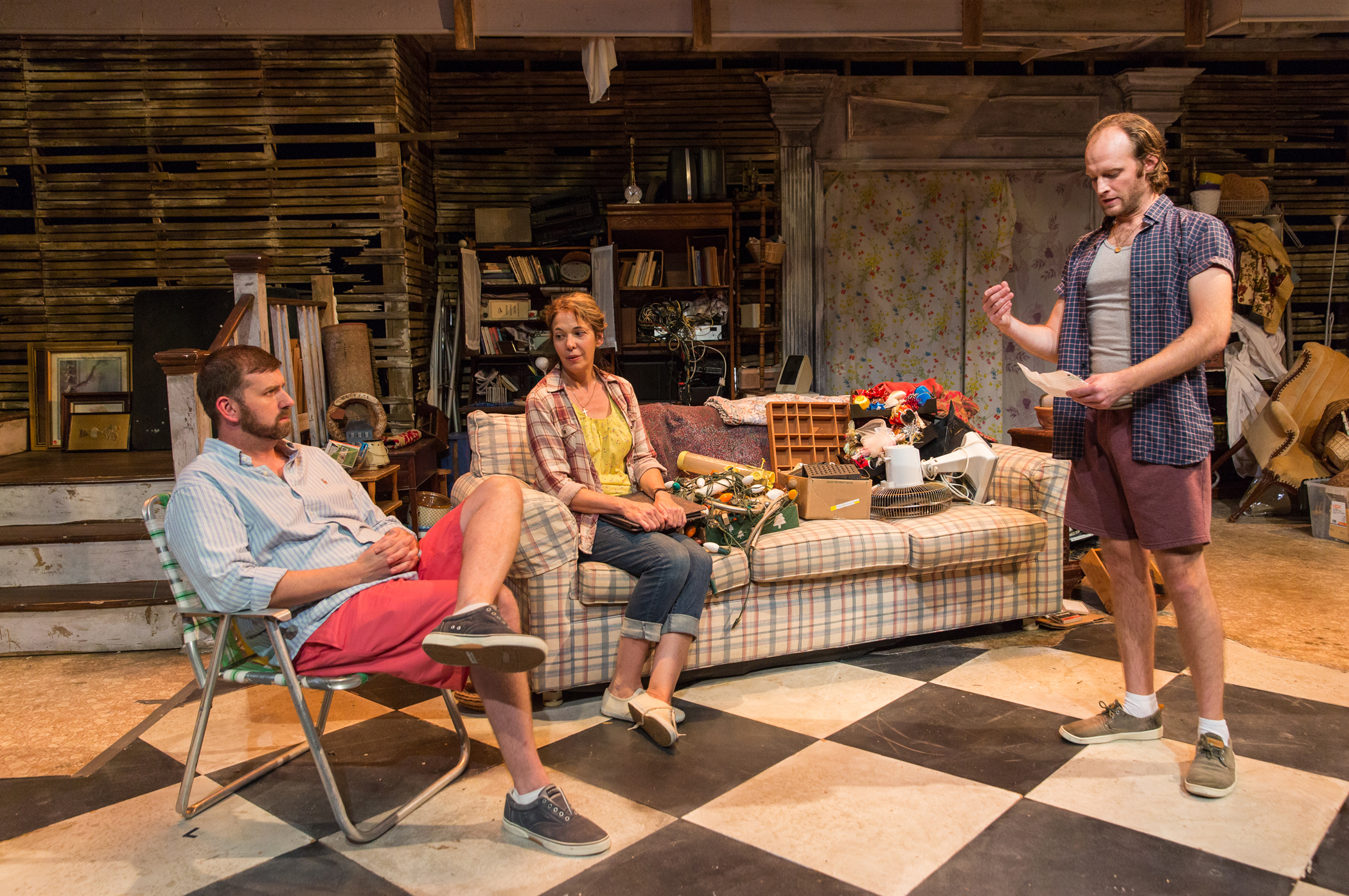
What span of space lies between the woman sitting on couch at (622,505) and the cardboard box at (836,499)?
64cm

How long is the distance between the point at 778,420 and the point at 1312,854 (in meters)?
2.39

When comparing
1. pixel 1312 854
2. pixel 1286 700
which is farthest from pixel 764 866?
pixel 1286 700

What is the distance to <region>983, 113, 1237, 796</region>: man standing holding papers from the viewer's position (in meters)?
2.20

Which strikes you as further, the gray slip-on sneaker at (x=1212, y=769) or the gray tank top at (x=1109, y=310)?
the gray tank top at (x=1109, y=310)

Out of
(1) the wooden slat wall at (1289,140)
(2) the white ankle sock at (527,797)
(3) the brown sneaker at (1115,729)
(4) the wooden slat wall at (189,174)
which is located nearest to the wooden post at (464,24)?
(4) the wooden slat wall at (189,174)

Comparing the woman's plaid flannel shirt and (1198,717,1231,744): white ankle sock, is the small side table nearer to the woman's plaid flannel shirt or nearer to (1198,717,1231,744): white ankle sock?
the woman's plaid flannel shirt

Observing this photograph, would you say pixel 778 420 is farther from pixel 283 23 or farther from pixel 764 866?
pixel 283 23

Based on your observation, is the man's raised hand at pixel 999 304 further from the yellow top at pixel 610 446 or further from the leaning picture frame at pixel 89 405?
the leaning picture frame at pixel 89 405

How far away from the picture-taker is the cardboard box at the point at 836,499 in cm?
345

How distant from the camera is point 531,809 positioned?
6.82 ft

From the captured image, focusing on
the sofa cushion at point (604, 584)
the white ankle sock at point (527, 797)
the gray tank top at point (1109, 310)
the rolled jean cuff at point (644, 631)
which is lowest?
the white ankle sock at point (527, 797)

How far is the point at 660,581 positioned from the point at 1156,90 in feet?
22.1

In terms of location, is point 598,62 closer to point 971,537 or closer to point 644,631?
point 971,537

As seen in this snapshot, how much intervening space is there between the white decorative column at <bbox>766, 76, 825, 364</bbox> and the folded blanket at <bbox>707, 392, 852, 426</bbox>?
3.23 metres
